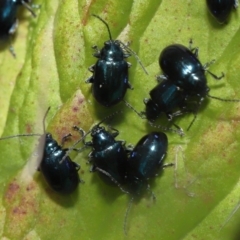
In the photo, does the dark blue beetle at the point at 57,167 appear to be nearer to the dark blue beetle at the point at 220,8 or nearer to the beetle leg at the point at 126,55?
the beetle leg at the point at 126,55

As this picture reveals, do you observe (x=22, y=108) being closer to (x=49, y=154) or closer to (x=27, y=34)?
(x=49, y=154)

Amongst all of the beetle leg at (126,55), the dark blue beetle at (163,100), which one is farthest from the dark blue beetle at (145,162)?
the beetle leg at (126,55)

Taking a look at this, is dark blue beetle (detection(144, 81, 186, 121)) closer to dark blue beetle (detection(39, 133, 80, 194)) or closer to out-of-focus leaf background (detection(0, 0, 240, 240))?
out-of-focus leaf background (detection(0, 0, 240, 240))

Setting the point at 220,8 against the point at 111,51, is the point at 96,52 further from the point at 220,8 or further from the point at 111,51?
the point at 220,8

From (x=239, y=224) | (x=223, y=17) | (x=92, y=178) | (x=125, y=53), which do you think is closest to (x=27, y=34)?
(x=125, y=53)

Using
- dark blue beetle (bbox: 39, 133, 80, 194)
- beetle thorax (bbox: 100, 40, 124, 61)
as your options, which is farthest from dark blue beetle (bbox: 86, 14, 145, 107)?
dark blue beetle (bbox: 39, 133, 80, 194)
